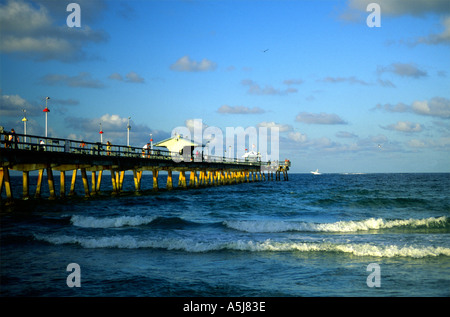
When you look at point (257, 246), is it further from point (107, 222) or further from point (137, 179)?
point (137, 179)

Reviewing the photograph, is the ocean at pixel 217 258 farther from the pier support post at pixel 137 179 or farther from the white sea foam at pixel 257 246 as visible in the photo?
the pier support post at pixel 137 179

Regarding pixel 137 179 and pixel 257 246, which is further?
pixel 137 179

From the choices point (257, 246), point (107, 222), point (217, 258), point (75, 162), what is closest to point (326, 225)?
point (257, 246)

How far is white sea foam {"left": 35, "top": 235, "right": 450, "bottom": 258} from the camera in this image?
1173 cm

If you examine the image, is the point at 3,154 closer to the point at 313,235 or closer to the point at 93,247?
the point at 93,247

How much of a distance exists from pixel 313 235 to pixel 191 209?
463 inches

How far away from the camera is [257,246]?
12.6m

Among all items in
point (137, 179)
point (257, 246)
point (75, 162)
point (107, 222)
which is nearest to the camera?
point (257, 246)

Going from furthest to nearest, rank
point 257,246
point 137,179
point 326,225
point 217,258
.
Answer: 1. point 137,179
2. point 326,225
3. point 257,246
4. point 217,258

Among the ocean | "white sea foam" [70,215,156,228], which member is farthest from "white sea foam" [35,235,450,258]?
"white sea foam" [70,215,156,228]

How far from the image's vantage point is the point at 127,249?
507 inches

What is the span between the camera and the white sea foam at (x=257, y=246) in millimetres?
11727

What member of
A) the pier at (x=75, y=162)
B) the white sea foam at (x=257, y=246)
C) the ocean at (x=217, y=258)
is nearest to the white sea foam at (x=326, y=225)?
the ocean at (x=217, y=258)
